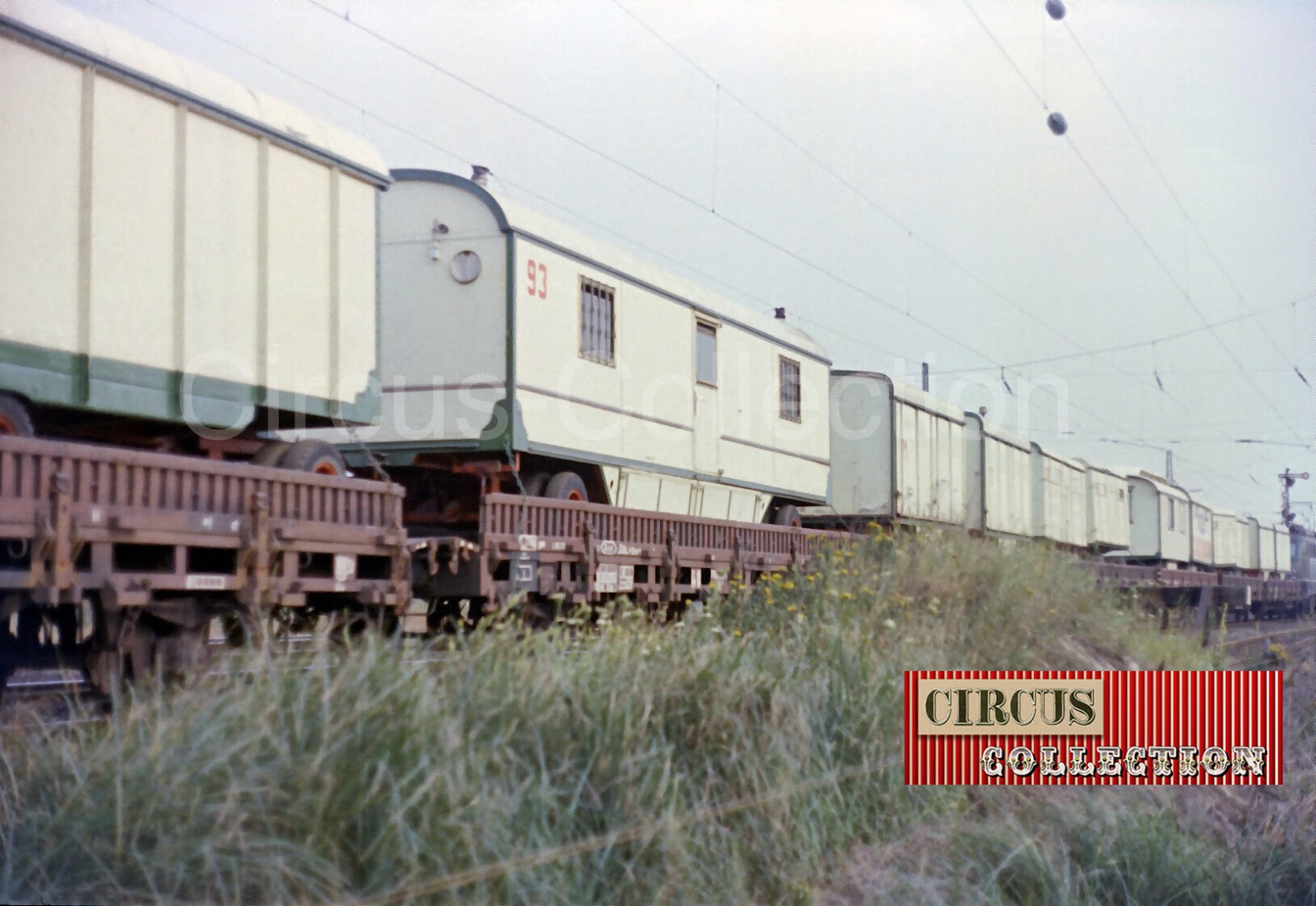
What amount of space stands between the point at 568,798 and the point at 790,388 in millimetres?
12219

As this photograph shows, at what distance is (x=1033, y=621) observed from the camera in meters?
10.8

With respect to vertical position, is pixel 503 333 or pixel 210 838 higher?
pixel 503 333

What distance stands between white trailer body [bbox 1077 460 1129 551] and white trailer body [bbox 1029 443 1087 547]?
29 centimetres

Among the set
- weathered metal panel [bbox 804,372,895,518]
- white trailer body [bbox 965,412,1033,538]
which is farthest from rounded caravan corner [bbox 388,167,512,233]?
white trailer body [bbox 965,412,1033,538]

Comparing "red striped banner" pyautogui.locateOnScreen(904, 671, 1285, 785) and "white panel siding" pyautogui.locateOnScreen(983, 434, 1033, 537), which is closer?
"red striped banner" pyautogui.locateOnScreen(904, 671, 1285, 785)

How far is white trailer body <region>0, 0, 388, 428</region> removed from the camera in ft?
20.8

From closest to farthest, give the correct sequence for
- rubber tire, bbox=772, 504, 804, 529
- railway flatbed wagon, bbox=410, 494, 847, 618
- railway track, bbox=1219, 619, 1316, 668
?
railway flatbed wagon, bbox=410, 494, 847, 618, railway track, bbox=1219, 619, 1316, 668, rubber tire, bbox=772, 504, 804, 529

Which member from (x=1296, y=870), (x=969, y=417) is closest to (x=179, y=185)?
(x=1296, y=870)

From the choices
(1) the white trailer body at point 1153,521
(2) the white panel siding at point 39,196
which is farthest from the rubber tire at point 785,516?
(1) the white trailer body at point 1153,521

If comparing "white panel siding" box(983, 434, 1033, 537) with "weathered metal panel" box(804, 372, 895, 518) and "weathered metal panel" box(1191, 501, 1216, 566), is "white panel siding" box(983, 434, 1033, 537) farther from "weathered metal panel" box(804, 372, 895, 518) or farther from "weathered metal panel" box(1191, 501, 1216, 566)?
"weathered metal panel" box(1191, 501, 1216, 566)

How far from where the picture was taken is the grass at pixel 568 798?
3822mm

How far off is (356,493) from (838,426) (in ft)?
42.3

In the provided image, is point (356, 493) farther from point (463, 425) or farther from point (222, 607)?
point (463, 425)

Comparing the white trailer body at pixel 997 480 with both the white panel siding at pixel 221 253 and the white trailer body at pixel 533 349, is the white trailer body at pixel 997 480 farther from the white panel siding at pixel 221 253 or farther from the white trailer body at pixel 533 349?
the white panel siding at pixel 221 253
